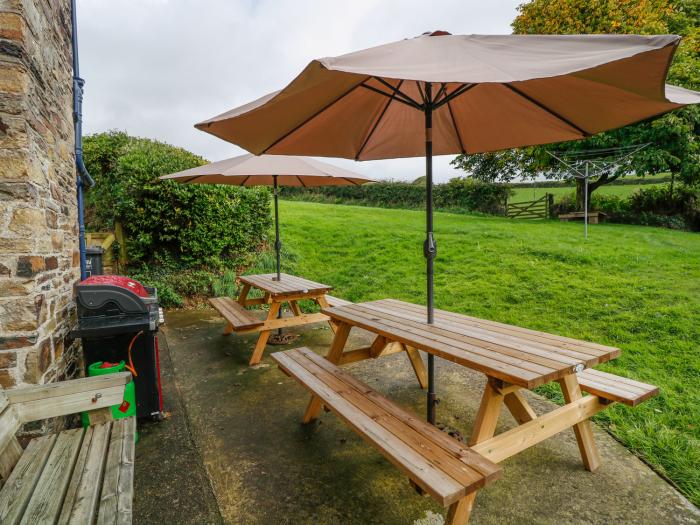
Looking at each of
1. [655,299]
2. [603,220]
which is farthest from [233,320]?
[603,220]

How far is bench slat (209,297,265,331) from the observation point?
13.0 ft

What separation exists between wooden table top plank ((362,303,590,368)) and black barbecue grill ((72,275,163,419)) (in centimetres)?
192

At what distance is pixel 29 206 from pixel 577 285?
21.9 ft

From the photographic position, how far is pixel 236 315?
A: 435 centimetres

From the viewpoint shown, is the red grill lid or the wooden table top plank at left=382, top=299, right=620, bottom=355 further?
the red grill lid

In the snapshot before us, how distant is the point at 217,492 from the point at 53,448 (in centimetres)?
87

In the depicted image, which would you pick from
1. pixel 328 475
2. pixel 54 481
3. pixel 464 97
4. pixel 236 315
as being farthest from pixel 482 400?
pixel 236 315

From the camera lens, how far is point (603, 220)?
47.7 ft

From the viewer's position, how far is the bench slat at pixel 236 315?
398 centimetres

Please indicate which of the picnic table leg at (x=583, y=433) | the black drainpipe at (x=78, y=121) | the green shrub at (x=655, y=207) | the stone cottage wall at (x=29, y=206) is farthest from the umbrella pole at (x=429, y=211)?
the green shrub at (x=655, y=207)

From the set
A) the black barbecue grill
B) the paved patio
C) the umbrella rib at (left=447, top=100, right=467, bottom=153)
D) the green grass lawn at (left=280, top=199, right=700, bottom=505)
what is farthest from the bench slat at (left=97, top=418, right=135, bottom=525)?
the umbrella rib at (left=447, top=100, right=467, bottom=153)

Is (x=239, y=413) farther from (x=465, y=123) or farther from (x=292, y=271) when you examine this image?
(x=292, y=271)

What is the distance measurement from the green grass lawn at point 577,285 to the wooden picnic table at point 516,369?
0.63m

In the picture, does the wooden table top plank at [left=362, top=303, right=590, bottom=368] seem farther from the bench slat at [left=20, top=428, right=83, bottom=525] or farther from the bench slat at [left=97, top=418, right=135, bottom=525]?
the bench slat at [left=20, top=428, right=83, bottom=525]
